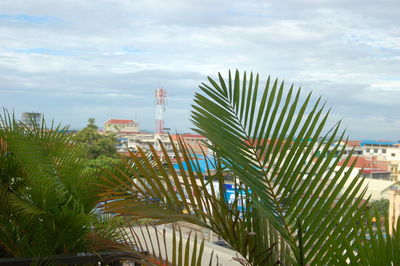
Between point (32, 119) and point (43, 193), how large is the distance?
537 mm

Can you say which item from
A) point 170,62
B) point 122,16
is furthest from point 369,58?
point 170,62

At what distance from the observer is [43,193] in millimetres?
2062

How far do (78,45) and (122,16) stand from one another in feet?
101

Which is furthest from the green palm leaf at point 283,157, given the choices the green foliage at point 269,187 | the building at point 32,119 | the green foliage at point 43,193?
the building at point 32,119

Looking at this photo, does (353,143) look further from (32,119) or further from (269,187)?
(32,119)

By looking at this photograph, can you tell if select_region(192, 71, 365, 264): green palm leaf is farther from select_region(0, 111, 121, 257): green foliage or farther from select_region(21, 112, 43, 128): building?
select_region(21, 112, 43, 128): building

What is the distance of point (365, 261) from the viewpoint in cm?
89

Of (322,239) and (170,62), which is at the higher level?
(170,62)

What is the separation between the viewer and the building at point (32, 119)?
241 cm

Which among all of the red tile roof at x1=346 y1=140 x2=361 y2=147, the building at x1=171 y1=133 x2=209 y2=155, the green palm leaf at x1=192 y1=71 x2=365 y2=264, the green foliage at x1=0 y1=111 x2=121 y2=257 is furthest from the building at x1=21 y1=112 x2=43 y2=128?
the red tile roof at x1=346 y1=140 x2=361 y2=147

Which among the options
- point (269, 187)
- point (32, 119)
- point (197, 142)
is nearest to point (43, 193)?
point (32, 119)

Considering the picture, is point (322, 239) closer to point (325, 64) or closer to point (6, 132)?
point (6, 132)

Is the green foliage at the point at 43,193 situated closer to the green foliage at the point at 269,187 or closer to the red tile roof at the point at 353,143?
the green foliage at the point at 269,187

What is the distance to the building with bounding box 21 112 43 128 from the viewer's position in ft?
7.91
